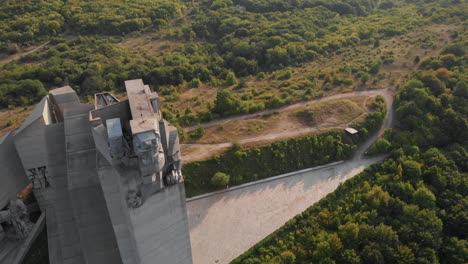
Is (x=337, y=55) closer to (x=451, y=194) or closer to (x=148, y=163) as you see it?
(x=451, y=194)

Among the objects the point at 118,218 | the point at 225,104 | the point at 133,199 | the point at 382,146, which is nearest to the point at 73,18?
the point at 225,104

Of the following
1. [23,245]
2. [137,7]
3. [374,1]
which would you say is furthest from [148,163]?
[374,1]

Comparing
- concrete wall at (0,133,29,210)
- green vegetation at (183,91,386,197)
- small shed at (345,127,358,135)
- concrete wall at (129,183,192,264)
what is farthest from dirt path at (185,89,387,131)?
concrete wall at (129,183,192,264)

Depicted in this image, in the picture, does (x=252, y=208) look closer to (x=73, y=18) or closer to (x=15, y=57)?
(x=15, y=57)

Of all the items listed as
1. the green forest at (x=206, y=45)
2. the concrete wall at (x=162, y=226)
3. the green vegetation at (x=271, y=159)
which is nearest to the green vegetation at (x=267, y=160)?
the green vegetation at (x=271, y=159)

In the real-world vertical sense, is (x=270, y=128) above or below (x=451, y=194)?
above
